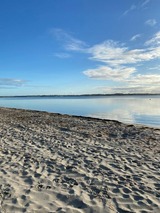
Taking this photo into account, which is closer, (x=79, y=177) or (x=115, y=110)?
(x=79, y=177)

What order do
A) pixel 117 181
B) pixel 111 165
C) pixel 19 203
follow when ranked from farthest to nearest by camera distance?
1. pixel 111 165
2. pixel 117 181
3. pixel 19 203

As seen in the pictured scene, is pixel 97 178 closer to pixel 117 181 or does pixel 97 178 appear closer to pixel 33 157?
pixel 117 181

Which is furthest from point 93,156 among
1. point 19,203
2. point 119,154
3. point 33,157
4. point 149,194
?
point 19,203

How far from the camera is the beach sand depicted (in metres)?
5.54

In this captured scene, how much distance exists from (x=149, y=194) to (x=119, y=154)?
387 cm

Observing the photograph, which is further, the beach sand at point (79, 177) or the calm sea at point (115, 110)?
the calm sea at point (115, 110)

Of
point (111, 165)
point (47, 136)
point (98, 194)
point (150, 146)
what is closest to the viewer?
point (98, 194)

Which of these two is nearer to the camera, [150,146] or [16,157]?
[16,157]

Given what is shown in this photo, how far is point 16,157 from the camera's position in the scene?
927 centimetres

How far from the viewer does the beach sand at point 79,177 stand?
5543mm

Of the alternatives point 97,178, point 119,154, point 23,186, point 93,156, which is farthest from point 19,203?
point 119,154

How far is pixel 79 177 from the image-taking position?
7281mm

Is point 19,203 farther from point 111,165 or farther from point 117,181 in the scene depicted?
point 111,165

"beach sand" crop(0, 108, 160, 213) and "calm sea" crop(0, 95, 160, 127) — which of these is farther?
"calm sea" crop(0, 95, 160, 127)
